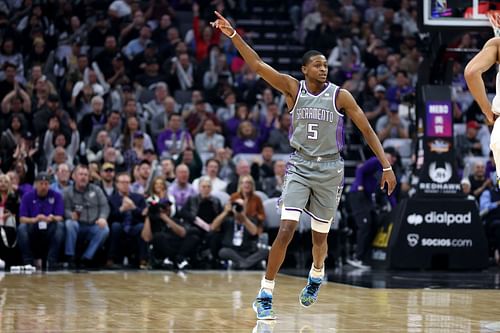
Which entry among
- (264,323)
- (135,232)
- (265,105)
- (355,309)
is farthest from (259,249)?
(264,323)

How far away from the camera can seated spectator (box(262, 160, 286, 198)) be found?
1603cm

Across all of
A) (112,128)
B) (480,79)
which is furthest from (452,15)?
(480,79)

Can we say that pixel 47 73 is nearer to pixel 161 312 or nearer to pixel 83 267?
pixel 83 267

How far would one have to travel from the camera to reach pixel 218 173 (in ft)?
55.3

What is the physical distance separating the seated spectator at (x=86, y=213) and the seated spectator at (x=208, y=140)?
9.81 ft

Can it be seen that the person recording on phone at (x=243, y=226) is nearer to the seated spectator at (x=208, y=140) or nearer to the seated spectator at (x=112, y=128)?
the seated spectator at (x=208, y=140)

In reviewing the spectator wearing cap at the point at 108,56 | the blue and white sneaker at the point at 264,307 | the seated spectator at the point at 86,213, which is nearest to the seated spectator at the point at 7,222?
the seated spectator at the point at 86,213

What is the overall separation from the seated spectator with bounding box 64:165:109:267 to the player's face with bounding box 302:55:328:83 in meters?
7.49

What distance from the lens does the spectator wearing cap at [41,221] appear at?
583 inches

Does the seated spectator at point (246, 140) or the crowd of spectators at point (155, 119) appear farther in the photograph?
the seated spectator at point (246, 140)

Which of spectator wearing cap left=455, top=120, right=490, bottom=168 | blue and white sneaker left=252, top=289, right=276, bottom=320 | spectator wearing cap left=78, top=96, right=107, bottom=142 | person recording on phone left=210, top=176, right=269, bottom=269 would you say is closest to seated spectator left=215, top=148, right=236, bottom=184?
person recording on phone left=210, top=176, right=269, bottom=269

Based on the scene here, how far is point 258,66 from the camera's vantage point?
8.12 metres

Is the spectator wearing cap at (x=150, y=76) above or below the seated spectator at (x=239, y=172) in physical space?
above

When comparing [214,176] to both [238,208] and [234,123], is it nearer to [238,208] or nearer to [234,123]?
[238,208]
